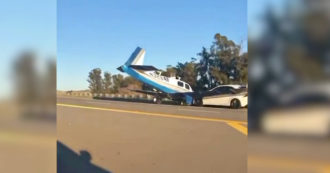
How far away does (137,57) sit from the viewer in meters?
1.69

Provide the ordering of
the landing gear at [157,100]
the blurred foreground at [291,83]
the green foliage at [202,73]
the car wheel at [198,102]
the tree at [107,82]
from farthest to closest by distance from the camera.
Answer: the landing gear at [157,100] → the car wheel at [198,102] → the tree at [107,82] → the green foliage at [202,73] → the blurred foreground at [291,83]

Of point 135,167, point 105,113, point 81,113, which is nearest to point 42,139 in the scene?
point 135,167

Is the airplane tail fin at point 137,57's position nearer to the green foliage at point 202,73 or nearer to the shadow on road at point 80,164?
the green foliage at point 202,73

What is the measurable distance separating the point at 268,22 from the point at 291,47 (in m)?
0.09

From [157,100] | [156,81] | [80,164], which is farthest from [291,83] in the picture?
[157,100]

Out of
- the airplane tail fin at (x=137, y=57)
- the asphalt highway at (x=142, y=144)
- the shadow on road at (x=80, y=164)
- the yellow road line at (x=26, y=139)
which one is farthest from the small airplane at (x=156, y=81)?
the yellow road line at (x=26, y=139)

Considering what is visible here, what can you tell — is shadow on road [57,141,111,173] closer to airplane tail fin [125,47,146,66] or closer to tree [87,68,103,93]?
tree [87,68,103,93]

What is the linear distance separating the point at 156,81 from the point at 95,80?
24.2 inches

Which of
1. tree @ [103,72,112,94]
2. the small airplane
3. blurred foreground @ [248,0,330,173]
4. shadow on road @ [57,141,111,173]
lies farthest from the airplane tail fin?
blurred foreground @ [248,0,330,173]

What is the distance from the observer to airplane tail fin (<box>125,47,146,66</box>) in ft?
5.35

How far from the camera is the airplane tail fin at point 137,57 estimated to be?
1.63m

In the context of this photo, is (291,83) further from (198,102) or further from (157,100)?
(157,100)

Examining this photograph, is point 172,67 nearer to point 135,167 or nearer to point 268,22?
point 135,167

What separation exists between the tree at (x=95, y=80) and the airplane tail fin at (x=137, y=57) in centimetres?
20
